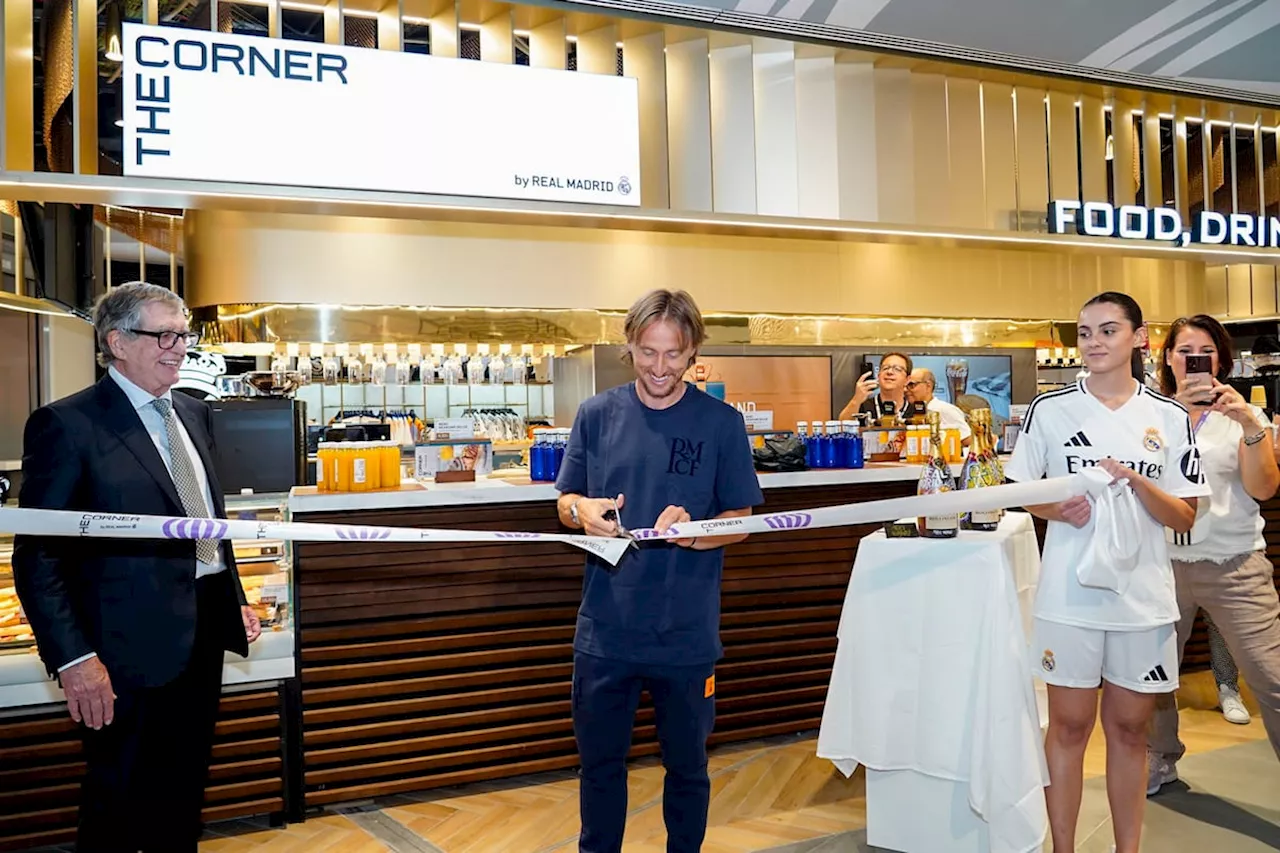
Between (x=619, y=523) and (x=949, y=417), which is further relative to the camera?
(x=949, y=417)

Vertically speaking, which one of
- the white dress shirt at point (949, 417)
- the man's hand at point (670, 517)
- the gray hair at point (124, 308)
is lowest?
the man's hand at point (670, 517)

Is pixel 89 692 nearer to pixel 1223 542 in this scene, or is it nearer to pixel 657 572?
pixel 657 572

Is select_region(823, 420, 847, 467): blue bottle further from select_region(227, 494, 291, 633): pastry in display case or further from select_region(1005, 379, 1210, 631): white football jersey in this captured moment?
select_region(227, 494, 291, 633): pastry in display case

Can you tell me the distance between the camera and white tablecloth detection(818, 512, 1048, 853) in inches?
105

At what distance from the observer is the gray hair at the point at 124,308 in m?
2.16

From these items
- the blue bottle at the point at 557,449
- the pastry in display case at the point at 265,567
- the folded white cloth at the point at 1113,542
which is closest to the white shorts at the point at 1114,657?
the folded white cloth at the point at 1113,542

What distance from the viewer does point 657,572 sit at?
88.2 inches

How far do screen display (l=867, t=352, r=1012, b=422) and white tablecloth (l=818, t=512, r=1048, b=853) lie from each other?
15.7ft

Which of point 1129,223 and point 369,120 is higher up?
point 369,120

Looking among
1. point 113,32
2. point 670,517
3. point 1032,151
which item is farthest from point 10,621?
point 1032,151

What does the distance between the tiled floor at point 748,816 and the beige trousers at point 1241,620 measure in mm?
259

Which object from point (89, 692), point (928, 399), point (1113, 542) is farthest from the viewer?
point (928, 399)

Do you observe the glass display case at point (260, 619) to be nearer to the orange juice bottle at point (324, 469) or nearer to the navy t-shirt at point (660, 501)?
the orange juice bottle at point (324, 469)

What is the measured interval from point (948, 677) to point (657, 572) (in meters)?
1.14
